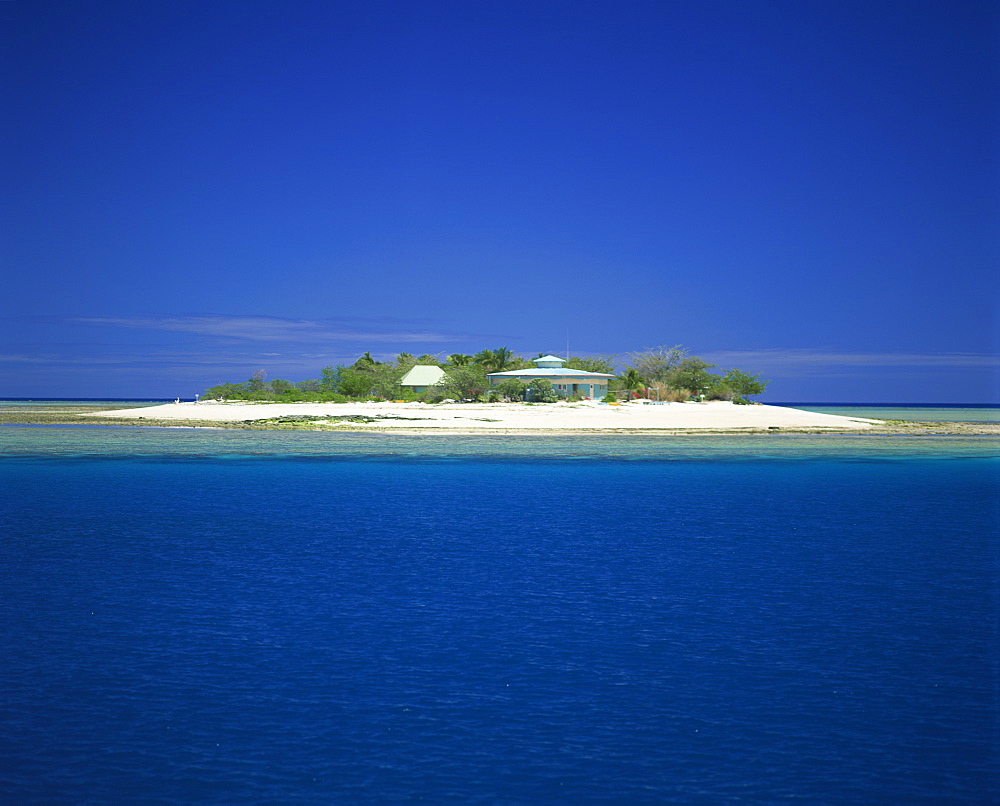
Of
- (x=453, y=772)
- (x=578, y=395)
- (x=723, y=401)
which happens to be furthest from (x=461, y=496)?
(x=723, y=401)

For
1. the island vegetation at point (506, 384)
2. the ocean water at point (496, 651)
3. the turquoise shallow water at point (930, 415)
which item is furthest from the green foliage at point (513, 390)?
the ocean water at point (496, 651)

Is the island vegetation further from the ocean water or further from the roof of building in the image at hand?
the ocean water

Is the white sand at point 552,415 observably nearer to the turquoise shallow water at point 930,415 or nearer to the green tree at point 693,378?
the green tree at point 693,378

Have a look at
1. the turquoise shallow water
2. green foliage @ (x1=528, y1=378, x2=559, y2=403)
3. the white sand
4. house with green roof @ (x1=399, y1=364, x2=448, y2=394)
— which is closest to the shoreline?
the white sand

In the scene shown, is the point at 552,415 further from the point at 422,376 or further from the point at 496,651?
the point at 496,651

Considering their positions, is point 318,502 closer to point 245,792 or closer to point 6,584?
point 6,584
